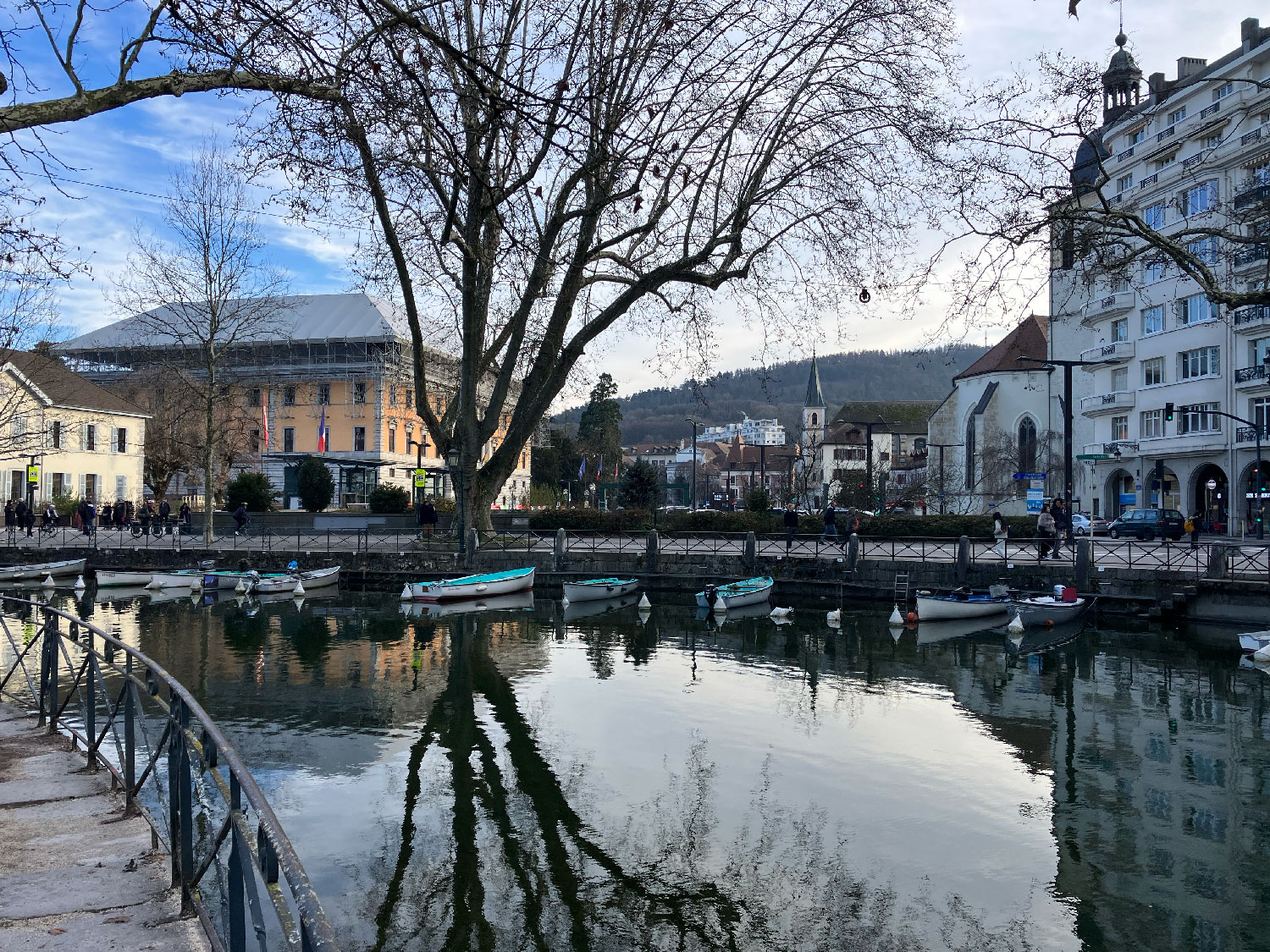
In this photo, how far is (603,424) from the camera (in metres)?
84.7

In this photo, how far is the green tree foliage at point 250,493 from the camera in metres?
46.0

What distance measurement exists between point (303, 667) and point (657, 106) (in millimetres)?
14399

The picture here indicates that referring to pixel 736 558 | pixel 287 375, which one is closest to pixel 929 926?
pixel 736 558

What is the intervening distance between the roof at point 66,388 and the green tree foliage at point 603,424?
3418 centimetres

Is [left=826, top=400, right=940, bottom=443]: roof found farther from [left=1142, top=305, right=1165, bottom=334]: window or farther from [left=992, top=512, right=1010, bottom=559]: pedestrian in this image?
[left=992, top=512, right=1010, bottom=559]: pedestrian

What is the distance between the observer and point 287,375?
65.2 metres

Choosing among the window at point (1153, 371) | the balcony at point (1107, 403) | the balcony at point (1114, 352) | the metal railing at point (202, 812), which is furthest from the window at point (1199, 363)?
the metal railing at point (202, 812)

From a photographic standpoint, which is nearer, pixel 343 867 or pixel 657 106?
pixel 657 106

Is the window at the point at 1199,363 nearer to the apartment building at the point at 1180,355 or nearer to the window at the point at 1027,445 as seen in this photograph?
the apartment building at the point at 1180,355

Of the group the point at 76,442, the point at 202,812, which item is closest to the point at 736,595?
the point at 202,812

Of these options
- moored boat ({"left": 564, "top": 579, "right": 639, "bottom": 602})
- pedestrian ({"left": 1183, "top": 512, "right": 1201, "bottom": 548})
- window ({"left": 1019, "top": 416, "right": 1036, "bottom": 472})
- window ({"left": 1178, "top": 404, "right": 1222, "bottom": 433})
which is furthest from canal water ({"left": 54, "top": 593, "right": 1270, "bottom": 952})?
window ({"left": 1019, "top": 416, "right": 1036, "bottom": 472})

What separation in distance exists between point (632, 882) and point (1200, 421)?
48969mm

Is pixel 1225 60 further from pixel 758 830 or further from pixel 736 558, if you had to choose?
pixel 758 830

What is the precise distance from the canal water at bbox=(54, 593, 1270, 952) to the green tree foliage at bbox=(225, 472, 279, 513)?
25.4 metres
